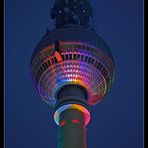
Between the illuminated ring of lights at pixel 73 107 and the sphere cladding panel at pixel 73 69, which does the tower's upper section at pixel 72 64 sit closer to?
the sphere cladding panel at pixel 73 69

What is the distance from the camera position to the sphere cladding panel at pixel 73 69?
107 ft

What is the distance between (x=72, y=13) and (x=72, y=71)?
613 centimetres

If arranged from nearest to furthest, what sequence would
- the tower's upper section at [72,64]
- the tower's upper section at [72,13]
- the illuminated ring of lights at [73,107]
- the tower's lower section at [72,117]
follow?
the tower's lower section at [72,117], the illuminated ring of lights at [73,107], the tower's upper section at [72,64], the tower's upper section at [72,13]

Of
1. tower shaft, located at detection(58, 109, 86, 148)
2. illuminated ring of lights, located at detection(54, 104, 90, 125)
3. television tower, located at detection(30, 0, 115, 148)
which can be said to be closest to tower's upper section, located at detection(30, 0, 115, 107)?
television tower, located at detection(30, 0, 115, 148)

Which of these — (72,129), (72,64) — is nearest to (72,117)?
(72,129)

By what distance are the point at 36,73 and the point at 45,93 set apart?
1.87 meters

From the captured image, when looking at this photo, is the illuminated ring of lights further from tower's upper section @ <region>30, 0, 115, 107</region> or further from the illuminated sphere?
the illuminated sphere

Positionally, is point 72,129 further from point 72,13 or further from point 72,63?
point 72,13

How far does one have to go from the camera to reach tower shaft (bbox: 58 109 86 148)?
29094 mm

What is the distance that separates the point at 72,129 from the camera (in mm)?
29844

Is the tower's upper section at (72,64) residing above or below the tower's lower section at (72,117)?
above

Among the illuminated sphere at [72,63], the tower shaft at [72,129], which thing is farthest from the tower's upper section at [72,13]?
the tower shaft at [72,129]

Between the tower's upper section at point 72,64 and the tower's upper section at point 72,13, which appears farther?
the tower's upper section at point 72,13

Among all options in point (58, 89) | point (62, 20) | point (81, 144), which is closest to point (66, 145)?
point (81, 144)
